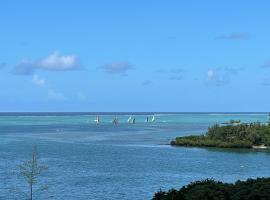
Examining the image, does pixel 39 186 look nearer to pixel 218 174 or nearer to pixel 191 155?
pixel 218 174

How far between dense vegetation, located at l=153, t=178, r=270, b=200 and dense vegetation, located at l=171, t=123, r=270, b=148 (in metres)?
105

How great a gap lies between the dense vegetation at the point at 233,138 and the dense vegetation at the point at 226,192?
105 metres

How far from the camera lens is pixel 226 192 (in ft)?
131

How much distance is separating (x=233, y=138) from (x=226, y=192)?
11287cm

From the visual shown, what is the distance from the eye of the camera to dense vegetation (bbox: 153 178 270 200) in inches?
1531

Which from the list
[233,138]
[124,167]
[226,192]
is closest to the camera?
[226,192]

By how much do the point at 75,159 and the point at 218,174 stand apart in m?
31.8

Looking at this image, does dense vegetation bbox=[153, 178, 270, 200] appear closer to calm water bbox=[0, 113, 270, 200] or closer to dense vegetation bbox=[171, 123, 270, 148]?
calm water bbox=[0, 113, 270, 200]

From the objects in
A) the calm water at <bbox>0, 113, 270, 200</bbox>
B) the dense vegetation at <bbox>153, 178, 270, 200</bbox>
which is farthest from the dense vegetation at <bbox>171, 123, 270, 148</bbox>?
the dense vegetation at <bbox>153, 178, 270, 200</bbox>

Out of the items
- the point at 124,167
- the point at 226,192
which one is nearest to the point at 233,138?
→ the point at 124,167

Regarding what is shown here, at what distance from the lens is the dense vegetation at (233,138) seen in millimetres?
146562

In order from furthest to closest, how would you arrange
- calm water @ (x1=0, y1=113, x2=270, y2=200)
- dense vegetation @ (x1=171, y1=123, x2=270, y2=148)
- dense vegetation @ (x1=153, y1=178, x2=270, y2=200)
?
dense vegetation @ (x1=171, y1=123, x2=270, y2=148) < calm water @ (x1=0, y1=113, x2=270, y2=200) < dense vegetation @ (x1=153, y1=178, x2=270, y2=200)

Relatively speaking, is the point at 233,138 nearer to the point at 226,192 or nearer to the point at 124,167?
the point at 124,167

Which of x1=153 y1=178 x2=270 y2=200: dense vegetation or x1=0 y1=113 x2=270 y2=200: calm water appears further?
x1=0 y1=113 x2=270 y2=200: calm water
